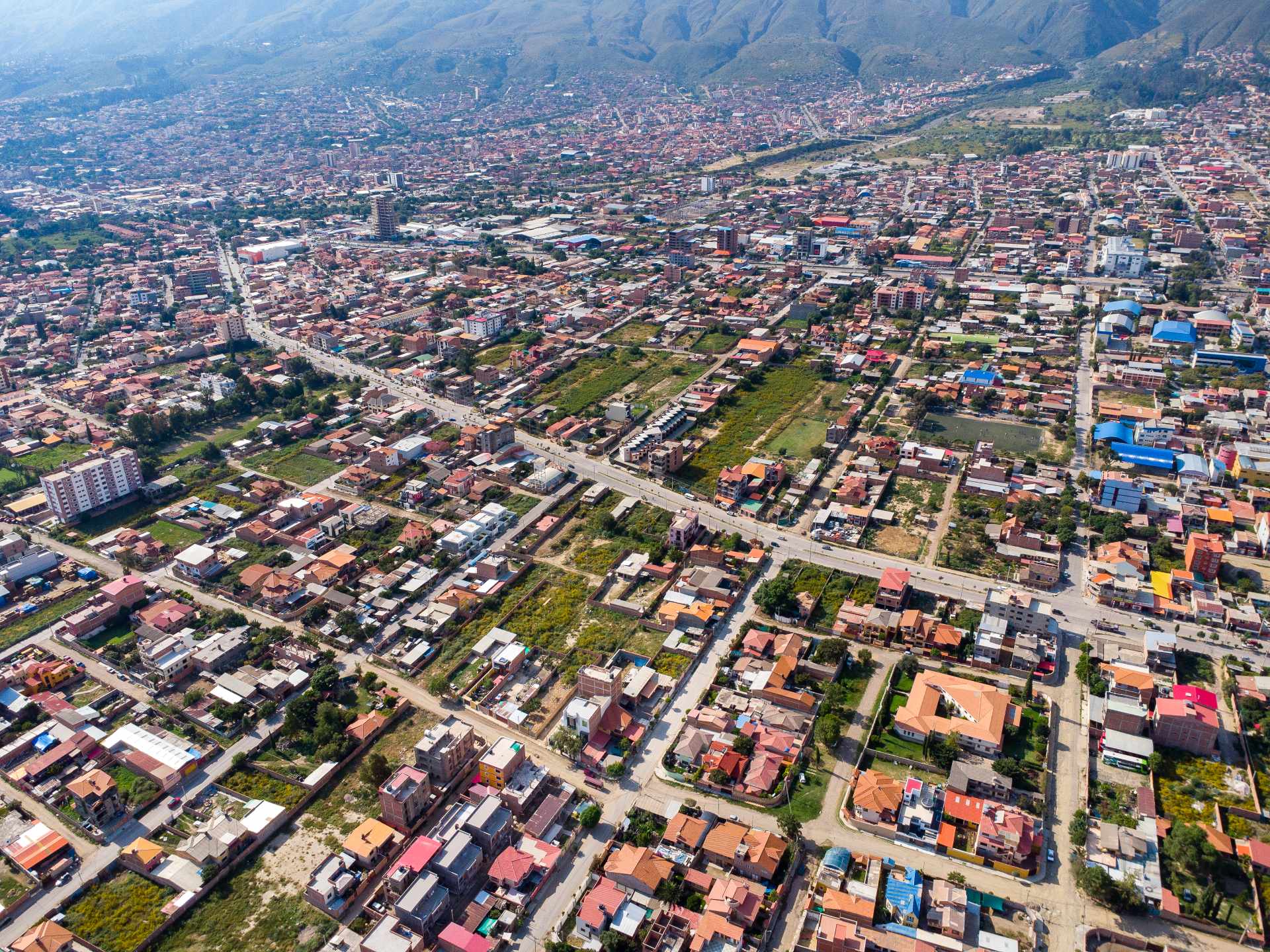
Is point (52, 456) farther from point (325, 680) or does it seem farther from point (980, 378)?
point (980, 378)

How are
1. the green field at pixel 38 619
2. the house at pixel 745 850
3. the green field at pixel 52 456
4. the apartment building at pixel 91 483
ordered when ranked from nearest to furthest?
the house at pixel 745 850 < the green field at pixel 38 619 < the apartment building at pixel 91 483 < the green field at pixel 52 456

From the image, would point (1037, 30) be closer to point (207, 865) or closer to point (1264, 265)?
point (1264, 265)

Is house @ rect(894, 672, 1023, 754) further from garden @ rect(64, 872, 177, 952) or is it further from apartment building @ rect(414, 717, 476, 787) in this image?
garden @ rect(64, 872, 177, 952)

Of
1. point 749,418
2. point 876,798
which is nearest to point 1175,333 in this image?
point 749,418

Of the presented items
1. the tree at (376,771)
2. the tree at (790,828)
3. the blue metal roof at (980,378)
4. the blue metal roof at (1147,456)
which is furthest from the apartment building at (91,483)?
the blue metal roof at (1147,456)

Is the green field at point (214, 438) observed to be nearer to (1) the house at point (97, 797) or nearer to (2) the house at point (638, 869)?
(1) the house at point (97, 797)
